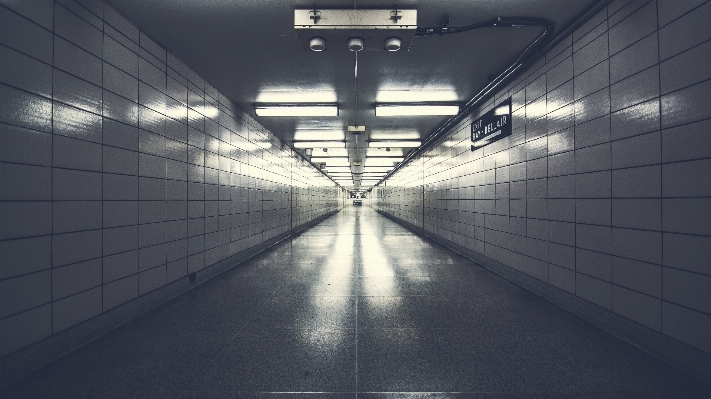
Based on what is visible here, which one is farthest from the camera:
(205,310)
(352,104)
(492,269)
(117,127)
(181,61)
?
(352,104)

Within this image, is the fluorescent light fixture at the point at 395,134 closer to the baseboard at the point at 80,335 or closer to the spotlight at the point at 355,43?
the spotlight at the point at 355,43

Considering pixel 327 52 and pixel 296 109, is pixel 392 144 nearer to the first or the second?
pixel 296 109

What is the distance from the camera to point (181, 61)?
4.10 meters

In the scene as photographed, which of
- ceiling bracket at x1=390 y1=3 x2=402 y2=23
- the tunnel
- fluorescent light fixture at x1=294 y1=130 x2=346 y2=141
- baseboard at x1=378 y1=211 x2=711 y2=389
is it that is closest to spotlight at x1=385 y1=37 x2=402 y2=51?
the tunnel

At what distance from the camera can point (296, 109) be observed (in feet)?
18.4

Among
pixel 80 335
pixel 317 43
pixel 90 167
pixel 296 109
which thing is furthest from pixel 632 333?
pixel 296 109

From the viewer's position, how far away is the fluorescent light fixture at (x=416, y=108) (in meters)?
5.49

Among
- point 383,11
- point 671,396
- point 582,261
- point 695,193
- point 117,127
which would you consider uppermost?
point 383,11

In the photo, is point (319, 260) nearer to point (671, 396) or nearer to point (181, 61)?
point (181, 61)

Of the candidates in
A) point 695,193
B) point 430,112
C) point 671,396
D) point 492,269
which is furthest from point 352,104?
point 671,396

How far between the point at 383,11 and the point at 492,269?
437 cm

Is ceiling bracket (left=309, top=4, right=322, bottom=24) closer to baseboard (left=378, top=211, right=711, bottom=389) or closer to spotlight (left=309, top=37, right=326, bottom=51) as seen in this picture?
spotlight (left=309, top=37, right=326, bottom=51)

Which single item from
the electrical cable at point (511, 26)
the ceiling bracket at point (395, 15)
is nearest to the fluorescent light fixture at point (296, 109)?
the electrical cable at point (511, 26)

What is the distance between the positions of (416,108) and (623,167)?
3.51 m
